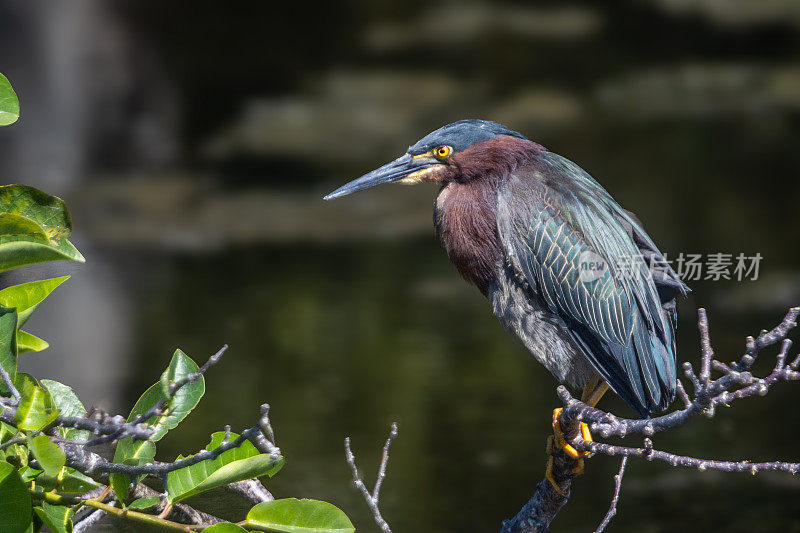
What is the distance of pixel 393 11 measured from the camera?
6105 millimetres

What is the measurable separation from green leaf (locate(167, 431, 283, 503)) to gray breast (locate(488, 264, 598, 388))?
2.02 ft

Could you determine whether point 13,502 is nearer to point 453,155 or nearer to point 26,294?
point 26,294

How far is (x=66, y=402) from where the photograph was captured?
0.83 metres

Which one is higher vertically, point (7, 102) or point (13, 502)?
point (7, 102)

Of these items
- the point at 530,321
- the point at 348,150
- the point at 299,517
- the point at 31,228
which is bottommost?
the point at 348,150

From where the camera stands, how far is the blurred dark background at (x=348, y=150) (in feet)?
15.4

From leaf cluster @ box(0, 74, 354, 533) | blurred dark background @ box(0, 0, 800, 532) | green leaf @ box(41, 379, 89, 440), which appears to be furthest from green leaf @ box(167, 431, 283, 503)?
blurred dark background @ box(0, 0, 800, 532)

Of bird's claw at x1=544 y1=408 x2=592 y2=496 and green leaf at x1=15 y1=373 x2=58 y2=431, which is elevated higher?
green leaf at x1=15 y1=373 x2=58 y2=431

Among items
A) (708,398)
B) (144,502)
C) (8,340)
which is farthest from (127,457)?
(708,398)

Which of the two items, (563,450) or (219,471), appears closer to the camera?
(219,471)

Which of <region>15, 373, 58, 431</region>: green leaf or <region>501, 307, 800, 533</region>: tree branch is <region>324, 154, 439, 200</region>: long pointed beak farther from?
<region>15, 373, 58, 431</region>: green leaf

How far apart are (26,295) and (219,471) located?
24 centimetres

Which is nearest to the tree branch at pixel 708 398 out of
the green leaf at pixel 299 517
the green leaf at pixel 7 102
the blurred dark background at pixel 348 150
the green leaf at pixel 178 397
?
the green leaf at pixel 299 517

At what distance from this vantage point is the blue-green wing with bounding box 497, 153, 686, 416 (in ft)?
4.41
